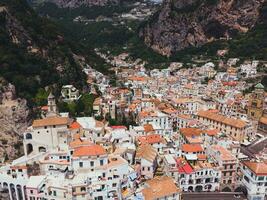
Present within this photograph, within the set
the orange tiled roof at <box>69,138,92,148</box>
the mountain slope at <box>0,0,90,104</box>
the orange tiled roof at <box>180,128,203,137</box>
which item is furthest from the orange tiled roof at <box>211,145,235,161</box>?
the mountain slope at <box>0,0,90,104</box>

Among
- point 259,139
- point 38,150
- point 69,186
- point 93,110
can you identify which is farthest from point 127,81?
point 69,186

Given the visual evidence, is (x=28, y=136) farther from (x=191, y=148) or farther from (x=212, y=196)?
(x=212, y=196)

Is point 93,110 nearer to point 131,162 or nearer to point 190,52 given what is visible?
point 131,162

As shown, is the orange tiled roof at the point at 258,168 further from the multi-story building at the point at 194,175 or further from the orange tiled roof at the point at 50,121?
the orange tiled roof at the point at 50,121

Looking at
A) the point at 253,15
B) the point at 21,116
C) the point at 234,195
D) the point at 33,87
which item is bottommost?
the point at 234,195

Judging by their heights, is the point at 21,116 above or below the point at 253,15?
below

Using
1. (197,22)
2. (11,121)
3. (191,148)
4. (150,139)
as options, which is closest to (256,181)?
(191,148)
